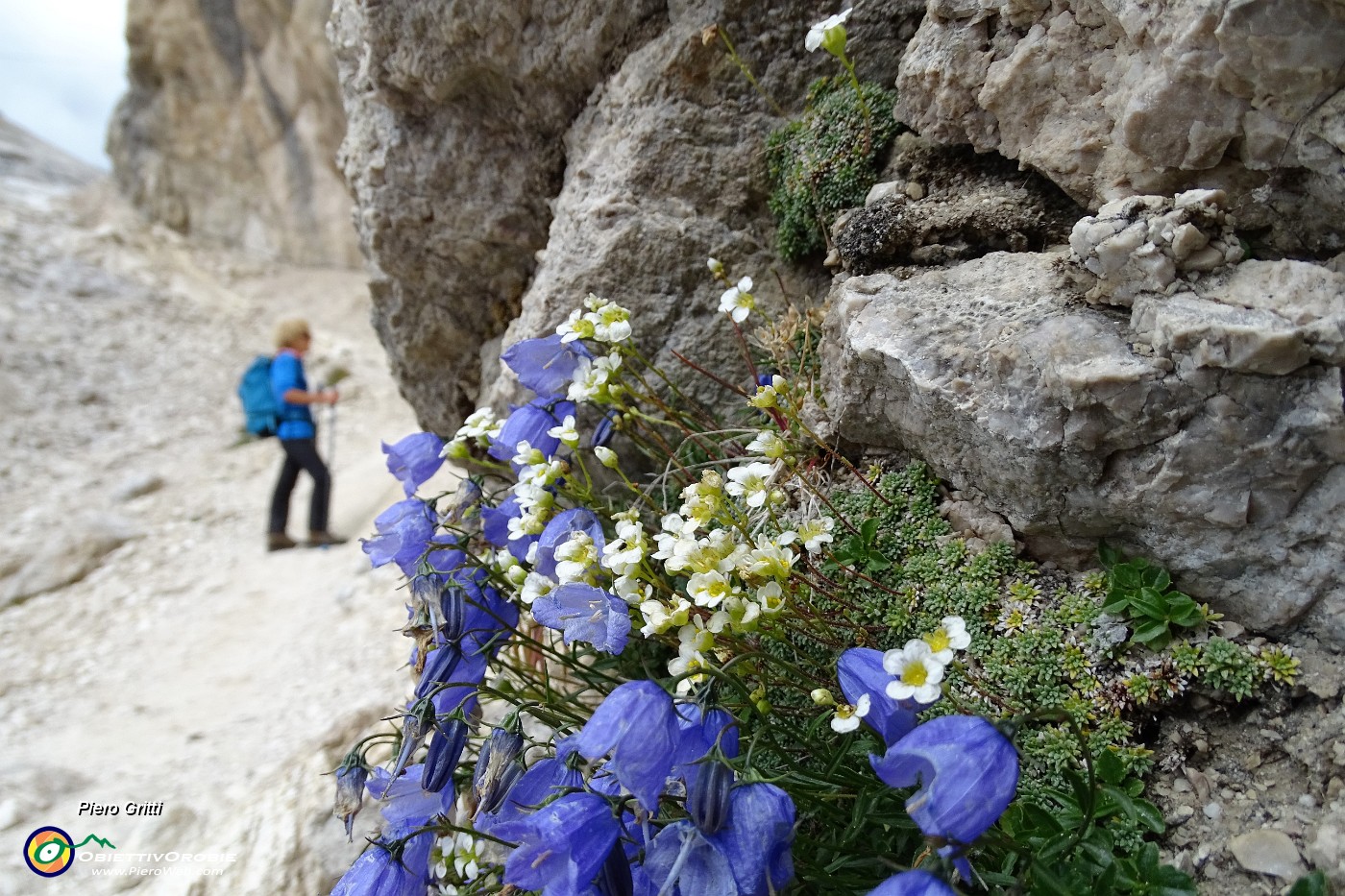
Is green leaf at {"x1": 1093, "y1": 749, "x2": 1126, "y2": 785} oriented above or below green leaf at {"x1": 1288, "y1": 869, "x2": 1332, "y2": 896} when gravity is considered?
above

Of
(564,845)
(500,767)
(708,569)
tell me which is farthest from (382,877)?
(708,569)

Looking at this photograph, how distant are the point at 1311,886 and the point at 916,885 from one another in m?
0.66

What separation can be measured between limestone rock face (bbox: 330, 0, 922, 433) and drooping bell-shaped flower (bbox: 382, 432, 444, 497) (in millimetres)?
475

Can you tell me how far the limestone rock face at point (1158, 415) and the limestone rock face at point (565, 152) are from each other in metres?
0.90

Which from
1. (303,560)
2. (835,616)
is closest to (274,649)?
(303,560)

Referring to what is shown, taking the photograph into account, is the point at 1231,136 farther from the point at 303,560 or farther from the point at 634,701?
the point at 303,560

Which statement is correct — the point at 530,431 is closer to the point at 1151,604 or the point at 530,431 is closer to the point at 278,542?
the point at 1151,604

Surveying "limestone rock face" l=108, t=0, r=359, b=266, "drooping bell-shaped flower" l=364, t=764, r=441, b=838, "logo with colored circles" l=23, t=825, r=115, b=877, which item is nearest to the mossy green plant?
"drooping bell-shaped flower" l=364, t=764, r=441, b=838

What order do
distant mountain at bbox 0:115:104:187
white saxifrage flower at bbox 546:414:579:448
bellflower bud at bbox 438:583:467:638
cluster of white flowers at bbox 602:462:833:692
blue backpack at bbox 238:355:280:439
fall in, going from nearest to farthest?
cluster of white flowers at bbox 602:462:833:692 < bellflower bud at bbox 438:583:467:638 < white saxifrage flower at bbox 546:414:579:448 < blue backpack at bbox 238:355:280:439 < distant mountain at bbox 0:115:104:187

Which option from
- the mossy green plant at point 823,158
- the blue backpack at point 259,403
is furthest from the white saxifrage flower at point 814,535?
the blue backpack at point 259,403

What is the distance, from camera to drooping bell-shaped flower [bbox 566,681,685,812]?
122cm

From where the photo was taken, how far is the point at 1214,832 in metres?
1.39

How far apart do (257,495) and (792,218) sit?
6260 mm

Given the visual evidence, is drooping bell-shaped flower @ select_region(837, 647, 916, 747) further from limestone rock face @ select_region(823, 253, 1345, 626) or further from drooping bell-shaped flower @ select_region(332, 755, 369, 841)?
drooping bell-shaped flower @ select_region(332, 755, 369, 841)
